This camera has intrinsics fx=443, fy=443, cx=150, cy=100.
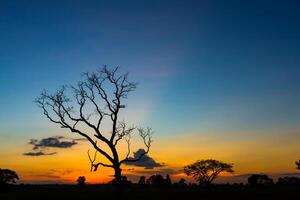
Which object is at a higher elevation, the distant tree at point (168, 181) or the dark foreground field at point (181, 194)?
the distant tree at point (168, 181)

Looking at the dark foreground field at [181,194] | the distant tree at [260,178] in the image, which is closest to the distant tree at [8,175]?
the dark foreground field at [181,194]

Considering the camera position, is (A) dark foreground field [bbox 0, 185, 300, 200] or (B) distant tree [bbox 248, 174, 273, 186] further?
(B) distant tree [bbox 248, 174, 273, 186]

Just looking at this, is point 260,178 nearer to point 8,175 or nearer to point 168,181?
point 168,181

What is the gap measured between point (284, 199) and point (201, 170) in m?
→ 71.1

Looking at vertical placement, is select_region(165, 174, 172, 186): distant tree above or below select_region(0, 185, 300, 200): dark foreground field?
above

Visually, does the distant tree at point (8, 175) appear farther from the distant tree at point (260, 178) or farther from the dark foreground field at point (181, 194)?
the distant tree at point (260, 178)

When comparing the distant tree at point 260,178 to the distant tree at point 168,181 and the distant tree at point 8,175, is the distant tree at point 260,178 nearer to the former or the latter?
the distant tree at point 168,181

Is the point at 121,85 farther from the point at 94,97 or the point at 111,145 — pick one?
the point at 111,145

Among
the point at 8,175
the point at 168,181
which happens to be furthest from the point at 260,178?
the point at 8,175

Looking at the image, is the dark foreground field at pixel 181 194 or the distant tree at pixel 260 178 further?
the distant tree at pixel 260 178

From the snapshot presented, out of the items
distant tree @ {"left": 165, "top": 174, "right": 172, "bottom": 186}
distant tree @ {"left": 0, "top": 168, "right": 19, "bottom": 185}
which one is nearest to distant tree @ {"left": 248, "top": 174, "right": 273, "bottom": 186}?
distant tree @ {"left": 165, "top": 174, "right": 172, "bottom": 186}

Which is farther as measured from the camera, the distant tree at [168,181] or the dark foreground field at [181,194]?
the distant tree at [168,181]

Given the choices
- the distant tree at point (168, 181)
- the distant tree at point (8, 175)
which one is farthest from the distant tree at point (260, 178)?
the distant tree at point (8, 175)

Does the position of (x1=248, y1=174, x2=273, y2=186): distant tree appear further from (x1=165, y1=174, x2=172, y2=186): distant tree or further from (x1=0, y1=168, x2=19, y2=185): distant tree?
(x1=0, y1=168, x2=19, y2=185): distant tree
